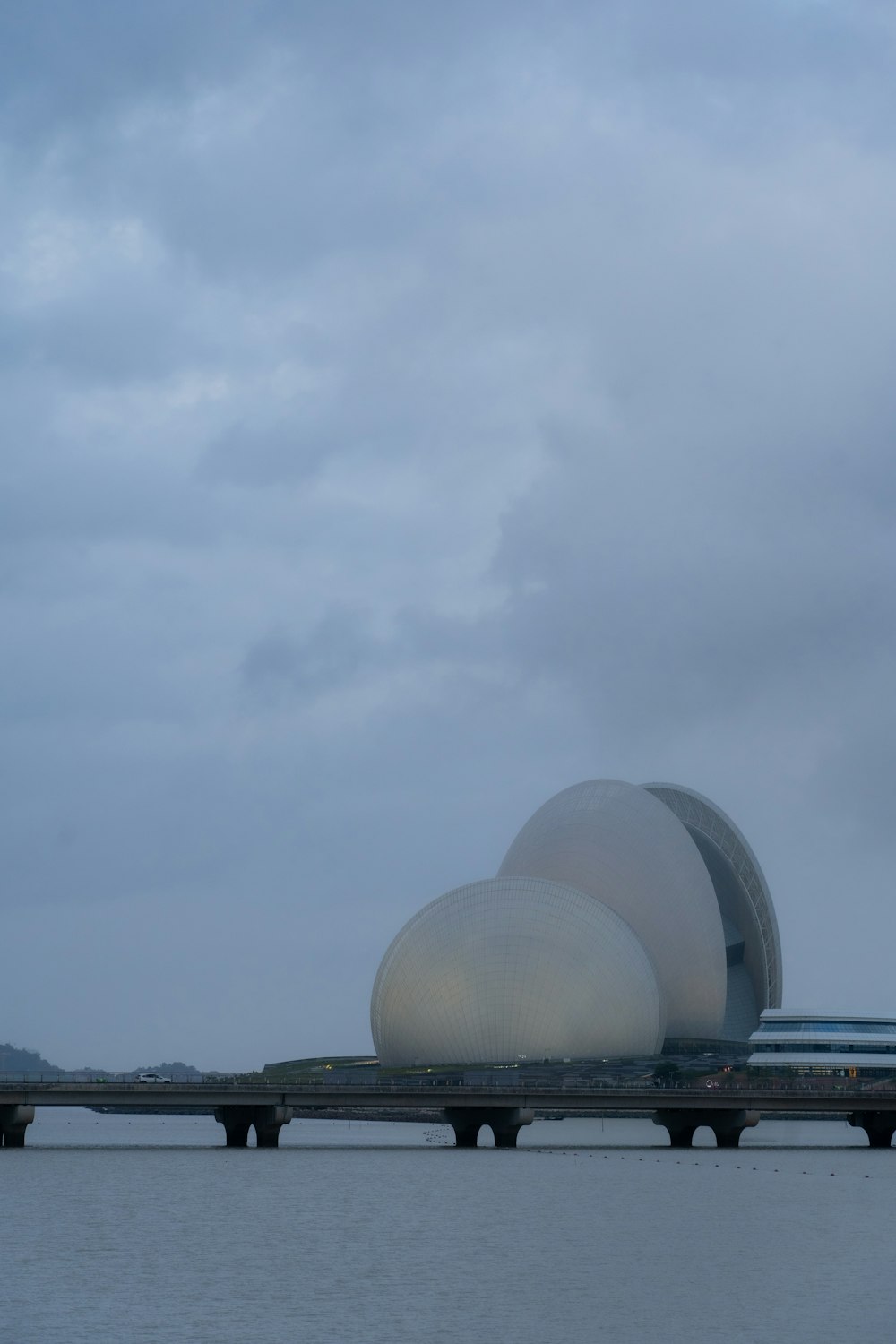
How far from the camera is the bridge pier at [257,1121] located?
7882 cm

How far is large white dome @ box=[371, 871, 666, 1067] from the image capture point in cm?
11719

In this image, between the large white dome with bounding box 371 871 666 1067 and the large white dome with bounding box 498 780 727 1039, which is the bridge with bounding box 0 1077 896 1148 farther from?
the large white dome with bounding box 498 780 727 1039

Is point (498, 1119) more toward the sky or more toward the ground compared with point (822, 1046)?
more toward the ground

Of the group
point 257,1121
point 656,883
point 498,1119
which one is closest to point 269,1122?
point 257,1121

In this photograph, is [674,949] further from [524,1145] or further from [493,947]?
[524,1145]

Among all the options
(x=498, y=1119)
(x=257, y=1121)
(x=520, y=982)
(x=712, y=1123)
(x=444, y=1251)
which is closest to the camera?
(x=444, y=1251)

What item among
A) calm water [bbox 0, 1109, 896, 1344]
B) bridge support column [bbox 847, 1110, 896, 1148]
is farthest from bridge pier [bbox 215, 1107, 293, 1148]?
bridge support column [bbox 847, 1110, 896, 1148]

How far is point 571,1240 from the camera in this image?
44.0 m

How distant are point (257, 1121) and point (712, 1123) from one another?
21.3m

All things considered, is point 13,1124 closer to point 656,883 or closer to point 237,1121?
point 237,1121

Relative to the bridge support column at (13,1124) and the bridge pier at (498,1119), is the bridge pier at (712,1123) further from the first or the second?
the bridge support column at (13,1124)

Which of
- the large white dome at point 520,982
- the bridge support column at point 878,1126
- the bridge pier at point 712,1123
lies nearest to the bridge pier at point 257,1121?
the bridge pier at point 712,1123

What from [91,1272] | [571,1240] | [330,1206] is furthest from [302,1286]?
[330,1206]

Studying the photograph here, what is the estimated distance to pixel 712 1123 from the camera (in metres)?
84.3
